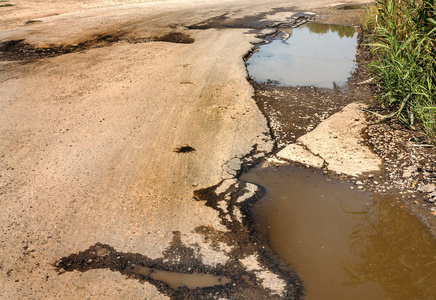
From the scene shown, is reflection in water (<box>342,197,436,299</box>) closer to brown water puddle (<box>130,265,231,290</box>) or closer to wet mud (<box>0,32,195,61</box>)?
brown water puddle (<box>130,265,231,290</box>)

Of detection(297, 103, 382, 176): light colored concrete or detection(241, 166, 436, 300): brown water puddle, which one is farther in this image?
detection(297, 103, 382, 176): light colored concrete

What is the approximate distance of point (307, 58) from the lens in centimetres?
789

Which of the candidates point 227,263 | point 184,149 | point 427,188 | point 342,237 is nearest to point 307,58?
point 184,149

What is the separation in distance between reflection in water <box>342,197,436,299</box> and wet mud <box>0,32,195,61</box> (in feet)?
20.1

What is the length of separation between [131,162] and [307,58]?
477cm

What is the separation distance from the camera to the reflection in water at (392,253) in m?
2.91

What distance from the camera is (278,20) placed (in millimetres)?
10734

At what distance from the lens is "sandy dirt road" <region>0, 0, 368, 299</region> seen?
9.80 ft

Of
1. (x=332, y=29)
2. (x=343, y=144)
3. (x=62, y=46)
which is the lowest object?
(x=343, y=144)

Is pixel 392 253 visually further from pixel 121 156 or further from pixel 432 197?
A: pixel 121 156

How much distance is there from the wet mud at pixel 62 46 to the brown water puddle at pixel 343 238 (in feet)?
17.9

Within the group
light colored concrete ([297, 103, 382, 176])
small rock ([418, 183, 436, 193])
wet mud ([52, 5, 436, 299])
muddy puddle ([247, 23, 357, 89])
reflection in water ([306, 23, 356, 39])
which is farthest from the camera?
reflection in water ([306, 23, 356, 39])

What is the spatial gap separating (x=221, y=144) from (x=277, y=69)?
3.02m

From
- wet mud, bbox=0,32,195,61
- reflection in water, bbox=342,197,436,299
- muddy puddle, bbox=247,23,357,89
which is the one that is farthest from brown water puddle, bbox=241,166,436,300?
wet mud, bbox=0,32,195,61
